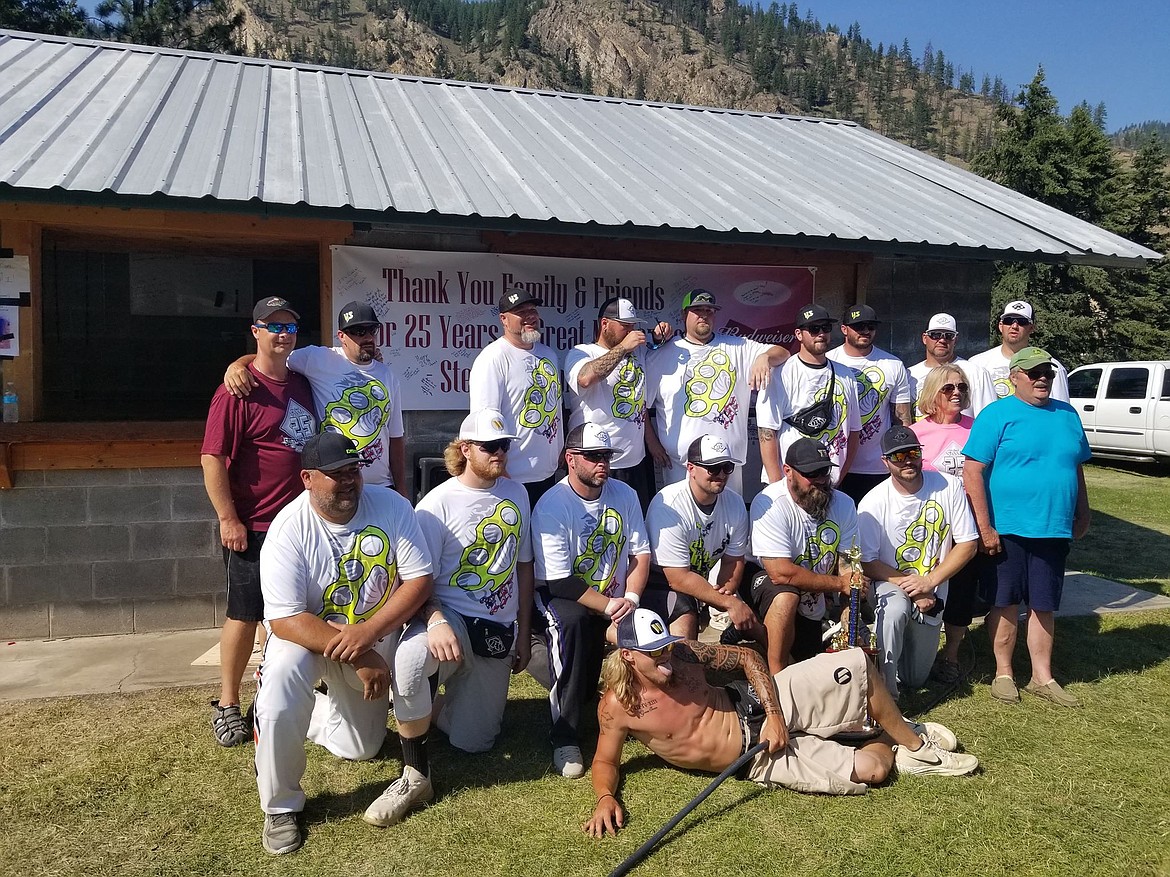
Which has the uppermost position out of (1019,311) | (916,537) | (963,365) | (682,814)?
Answer: (1019,311)

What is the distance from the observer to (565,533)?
384cm

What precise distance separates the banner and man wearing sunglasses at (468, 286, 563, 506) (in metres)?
1.02

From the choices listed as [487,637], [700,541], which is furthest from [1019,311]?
[487,637]

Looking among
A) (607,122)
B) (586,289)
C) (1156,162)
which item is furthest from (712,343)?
(1156,162)

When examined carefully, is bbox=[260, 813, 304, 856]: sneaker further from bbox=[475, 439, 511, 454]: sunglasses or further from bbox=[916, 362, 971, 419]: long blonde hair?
bbox=[916, 362, 971, 419]: long blonde hair

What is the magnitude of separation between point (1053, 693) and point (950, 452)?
→ 1.32m

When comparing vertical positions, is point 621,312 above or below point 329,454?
above

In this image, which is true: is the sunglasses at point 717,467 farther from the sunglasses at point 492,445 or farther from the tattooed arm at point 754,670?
the sunglasses at point 492,445

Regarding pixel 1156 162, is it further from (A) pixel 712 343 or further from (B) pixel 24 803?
(B) pixel 24 803

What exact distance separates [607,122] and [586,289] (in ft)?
9.14

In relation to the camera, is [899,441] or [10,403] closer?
[899,441]

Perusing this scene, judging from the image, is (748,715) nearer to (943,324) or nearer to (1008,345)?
(943,324)

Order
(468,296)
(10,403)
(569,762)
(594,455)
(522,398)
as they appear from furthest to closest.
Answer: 1. (468,296)
2. (10,403)
3. (522,398)
4. (594,455)
5. (569,762)

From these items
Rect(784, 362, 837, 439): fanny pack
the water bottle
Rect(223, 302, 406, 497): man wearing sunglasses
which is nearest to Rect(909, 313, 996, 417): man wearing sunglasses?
Rect(784, 362, 837, 439): fanny pack
